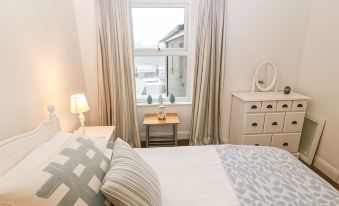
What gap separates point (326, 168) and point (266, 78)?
1271 millimetres

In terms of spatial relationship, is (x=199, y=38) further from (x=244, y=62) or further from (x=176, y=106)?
(x=176, y=106)

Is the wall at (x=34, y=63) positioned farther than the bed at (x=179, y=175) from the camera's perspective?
Yes

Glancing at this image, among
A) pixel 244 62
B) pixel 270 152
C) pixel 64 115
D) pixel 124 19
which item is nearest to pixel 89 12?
pixel 124 19

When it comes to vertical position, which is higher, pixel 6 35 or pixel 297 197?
pixel 6 35

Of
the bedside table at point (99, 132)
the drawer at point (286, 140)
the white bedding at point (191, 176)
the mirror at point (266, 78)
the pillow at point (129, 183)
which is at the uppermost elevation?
the mirror at point (266, 78)

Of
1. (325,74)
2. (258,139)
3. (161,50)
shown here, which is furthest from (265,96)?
(161,50)

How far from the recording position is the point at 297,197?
1.17 meters

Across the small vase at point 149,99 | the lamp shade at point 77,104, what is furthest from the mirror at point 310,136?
the lamp shade at point 77,104

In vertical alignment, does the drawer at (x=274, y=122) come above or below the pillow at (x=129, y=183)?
below

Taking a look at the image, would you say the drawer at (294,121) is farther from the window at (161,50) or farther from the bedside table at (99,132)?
the bedside table at (99,132)

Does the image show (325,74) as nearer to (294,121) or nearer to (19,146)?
(294,121)

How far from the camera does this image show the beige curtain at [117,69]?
2.36 m

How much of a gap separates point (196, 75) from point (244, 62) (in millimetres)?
675

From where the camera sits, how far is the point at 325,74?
2.37m
